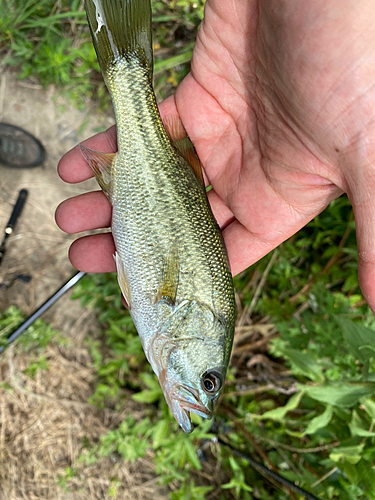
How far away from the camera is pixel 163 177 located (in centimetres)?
266

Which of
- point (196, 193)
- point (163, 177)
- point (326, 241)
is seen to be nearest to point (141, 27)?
point (163, 177)

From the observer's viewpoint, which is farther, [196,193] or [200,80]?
[200,80]

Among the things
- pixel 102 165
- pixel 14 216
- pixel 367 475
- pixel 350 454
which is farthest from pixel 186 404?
pixel 14 216

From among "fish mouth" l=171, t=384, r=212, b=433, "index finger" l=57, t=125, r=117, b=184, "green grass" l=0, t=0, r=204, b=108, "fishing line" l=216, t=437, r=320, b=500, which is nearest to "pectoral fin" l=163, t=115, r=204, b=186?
"index finger" l=57, t=125, r=117, b=184

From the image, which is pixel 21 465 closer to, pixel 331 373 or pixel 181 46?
pixel 331 373

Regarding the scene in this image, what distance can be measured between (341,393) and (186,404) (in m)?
1.05

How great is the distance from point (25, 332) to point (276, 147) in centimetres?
351

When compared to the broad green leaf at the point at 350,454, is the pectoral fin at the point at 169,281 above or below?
above

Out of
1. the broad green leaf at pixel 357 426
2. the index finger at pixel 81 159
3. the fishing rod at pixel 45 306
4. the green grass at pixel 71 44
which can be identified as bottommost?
the fishing rod at pixel 45 306

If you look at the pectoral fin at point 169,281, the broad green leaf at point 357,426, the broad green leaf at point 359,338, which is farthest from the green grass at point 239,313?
the pectoral fin at point 169,281

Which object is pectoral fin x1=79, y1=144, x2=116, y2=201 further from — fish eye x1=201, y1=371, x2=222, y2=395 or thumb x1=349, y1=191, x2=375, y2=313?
thumb x1=349, y1=191, x2=375, y2=313

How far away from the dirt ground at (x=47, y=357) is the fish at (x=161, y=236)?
75.4 inches

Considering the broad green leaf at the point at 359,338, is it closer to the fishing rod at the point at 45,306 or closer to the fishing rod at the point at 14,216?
the fishing rod at the point at 45,306

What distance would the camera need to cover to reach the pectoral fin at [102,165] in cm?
279
